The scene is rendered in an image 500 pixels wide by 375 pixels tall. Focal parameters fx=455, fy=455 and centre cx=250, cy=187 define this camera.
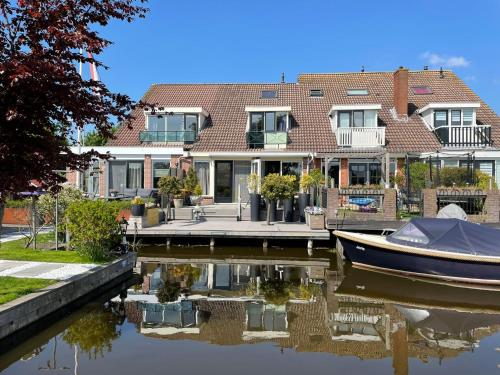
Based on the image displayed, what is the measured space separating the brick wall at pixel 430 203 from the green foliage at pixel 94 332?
1271 cm

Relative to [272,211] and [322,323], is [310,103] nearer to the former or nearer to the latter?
[272,211]

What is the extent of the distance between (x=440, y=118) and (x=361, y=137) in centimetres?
527

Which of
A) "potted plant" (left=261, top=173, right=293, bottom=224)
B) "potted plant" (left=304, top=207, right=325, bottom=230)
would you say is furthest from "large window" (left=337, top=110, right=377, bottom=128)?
"potted plant" (left=304, top=207, right=325, bottom=230)

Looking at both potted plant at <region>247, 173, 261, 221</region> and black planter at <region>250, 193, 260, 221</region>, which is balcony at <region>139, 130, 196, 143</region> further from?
black planter at <region>250, 193, 260, 221</region>

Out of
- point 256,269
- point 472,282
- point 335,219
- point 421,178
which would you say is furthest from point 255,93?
point 472,282

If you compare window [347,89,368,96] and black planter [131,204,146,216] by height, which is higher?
window [347,89,368,96]

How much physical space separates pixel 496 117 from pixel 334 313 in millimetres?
23730

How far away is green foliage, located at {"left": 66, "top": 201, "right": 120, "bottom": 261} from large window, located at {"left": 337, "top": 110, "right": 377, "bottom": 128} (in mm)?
17726

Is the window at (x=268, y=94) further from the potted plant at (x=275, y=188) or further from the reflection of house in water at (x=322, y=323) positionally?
the reflection of house in water at (x=322, y=323)

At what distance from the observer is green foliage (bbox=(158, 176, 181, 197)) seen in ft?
64.4

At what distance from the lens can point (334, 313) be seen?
29.9 feet

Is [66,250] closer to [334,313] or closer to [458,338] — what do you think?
[334,313]

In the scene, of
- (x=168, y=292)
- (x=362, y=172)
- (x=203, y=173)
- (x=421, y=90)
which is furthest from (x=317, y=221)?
(x=421, y=90)

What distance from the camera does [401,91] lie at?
27844mm
